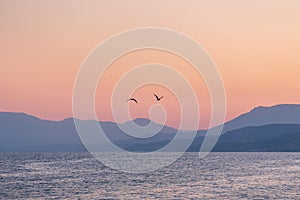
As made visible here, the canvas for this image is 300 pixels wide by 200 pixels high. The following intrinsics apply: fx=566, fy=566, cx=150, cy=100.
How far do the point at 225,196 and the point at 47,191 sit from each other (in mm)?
32047

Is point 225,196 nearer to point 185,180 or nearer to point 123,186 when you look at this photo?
point 123,186

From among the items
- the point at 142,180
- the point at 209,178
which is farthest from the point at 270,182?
the point at 142,180

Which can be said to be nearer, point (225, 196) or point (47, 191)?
point (225, 196)

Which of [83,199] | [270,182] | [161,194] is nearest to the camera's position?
[83,199]

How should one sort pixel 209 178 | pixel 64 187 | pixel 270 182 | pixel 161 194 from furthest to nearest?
pixel 209 178
pixel 270 182
pixel 64 187
pixel 161 194

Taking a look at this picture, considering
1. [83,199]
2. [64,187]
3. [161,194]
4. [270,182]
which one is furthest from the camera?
[270,182]

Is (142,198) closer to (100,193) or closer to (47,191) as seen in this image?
(100,193)

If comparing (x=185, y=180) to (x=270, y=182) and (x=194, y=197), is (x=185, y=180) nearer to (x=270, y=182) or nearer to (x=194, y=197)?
(x=270, y=182)

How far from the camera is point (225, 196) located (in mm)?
93438

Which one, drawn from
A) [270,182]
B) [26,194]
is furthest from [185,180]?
[26,194]

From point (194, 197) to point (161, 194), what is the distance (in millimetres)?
7005

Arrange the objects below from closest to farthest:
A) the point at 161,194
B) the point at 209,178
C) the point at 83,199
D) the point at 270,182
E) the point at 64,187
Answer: the point at 83,199
the point at 161,194
the point at 64,187
the point at 270,182
the point at 209,178

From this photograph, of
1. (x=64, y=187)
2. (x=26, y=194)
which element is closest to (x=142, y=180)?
(x=64, y=187)

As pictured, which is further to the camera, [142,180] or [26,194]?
[142,180]
